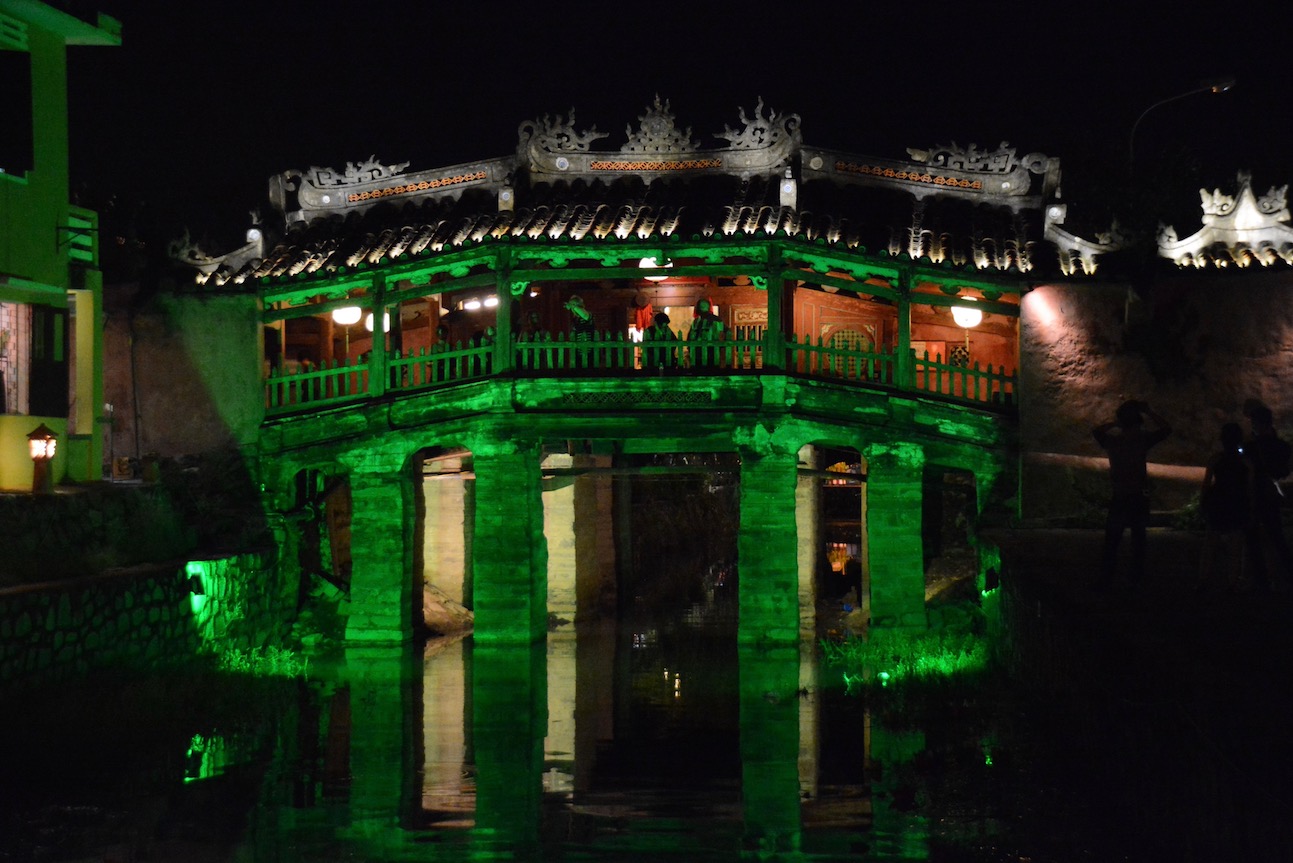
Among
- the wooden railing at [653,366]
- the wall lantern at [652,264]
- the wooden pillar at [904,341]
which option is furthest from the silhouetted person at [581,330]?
the wooden pillar at [904,341]

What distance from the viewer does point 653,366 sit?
2420cm

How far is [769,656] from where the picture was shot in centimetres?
2255

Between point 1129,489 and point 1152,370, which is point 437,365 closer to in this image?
point 1152,370

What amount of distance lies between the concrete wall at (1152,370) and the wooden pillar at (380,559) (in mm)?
10634

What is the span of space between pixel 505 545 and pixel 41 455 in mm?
7766

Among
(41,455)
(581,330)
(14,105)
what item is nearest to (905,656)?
(581,330)

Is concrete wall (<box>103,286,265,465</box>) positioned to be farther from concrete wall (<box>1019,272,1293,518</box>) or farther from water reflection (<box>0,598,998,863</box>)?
concrete wall (<box>1019,272,1293,518</box>)

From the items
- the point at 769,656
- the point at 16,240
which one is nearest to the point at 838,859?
the point at 769,656

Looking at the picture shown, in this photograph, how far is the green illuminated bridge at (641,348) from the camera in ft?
77.1

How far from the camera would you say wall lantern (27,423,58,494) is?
1834cm

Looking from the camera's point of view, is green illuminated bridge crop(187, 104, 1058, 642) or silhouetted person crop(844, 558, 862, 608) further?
silhouetted person crop(844, 558, 862, 608)

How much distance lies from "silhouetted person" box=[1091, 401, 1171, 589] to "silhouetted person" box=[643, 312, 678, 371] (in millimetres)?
10273

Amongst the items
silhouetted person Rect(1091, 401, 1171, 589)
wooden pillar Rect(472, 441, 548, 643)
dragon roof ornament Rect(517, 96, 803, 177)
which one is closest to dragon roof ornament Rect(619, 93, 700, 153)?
dragon roof ornament Rect(517, 96, 803, 177)

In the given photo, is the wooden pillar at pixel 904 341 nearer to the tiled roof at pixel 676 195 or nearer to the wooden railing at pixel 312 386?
the tiled roof at pixel 676 195
